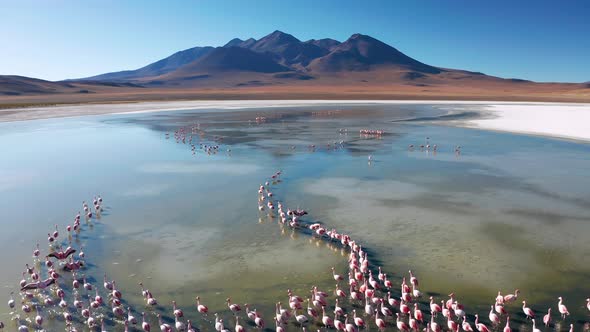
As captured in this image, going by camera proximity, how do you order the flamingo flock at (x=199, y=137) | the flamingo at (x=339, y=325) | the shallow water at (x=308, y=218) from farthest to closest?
1. the flamingo flock at (x=199, y=137)
2. the shallow water at (x=308, y=218)
3. the flamingo at (x=339, y=325)

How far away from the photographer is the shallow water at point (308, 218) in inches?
548

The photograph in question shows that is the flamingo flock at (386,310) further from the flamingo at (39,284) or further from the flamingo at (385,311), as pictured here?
the flamingo at (39,284)

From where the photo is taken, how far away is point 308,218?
20.2m

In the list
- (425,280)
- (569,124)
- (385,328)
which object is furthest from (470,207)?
(569,124)

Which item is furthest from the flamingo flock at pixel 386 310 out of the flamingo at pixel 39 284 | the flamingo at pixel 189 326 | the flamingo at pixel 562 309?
the flamingo at pixel 39 284

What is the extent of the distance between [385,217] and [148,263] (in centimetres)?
1090

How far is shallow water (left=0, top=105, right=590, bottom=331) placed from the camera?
1392 centimetres

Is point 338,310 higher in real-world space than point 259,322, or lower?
higher

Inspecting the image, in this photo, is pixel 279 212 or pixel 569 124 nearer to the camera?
pixel 279 212

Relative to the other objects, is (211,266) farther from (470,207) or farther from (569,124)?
(569,124)

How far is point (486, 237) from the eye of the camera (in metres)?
17.5

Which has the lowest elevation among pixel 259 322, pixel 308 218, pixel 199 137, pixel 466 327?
pixel 259 322

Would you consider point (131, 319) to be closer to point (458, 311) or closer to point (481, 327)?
point (458, 311)

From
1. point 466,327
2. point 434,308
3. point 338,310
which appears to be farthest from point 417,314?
point 338,310
